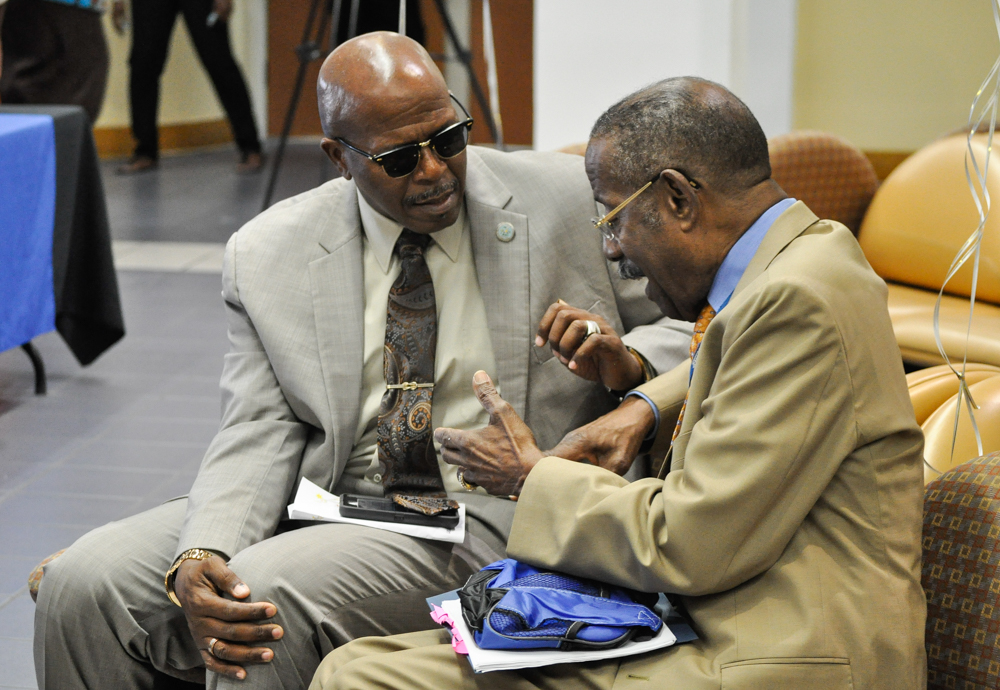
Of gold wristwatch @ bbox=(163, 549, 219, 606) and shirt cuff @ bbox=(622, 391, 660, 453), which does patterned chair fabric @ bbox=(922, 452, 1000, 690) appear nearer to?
shirt cuff @ bbox=(622, 391, 660, 453)

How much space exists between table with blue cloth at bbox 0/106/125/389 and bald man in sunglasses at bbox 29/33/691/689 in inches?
84.1

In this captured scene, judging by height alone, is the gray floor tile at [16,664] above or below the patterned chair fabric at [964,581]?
below

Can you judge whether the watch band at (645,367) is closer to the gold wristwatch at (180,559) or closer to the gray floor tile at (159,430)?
the gold wristwatch at (180,559)

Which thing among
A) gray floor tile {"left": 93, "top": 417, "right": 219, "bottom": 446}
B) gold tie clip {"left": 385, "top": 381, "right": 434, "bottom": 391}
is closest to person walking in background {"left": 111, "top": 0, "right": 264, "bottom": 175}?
gray floor tile {"left": 93, "top": 417, "right": 219, "bottom": 446}

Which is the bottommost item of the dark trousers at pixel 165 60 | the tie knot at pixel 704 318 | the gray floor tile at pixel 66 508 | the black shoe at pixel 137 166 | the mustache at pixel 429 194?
the black shoe at pixel 137 166

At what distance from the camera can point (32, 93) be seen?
204 inches

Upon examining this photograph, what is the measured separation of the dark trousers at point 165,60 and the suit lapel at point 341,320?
6.90 meters

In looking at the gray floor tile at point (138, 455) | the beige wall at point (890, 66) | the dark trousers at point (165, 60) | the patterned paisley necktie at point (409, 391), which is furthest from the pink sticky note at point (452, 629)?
the dark trousers at point (165, 60)

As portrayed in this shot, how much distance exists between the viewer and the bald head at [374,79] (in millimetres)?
1988

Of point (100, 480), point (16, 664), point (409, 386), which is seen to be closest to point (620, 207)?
point (409, 386)

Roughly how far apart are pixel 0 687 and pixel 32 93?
364cm

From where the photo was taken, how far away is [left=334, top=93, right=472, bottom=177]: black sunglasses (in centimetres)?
200

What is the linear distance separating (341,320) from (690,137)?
0.86m

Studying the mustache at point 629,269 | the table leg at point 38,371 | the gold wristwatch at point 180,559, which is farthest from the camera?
the table leg at point 38,371
